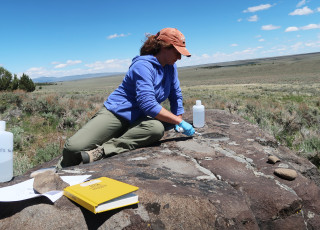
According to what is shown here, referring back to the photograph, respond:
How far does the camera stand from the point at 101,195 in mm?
1687

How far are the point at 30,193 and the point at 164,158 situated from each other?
4.93 feet

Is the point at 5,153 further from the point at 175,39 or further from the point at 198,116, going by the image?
the point at 198,116

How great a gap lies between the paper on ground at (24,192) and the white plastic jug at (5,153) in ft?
0.81

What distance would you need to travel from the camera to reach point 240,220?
2.08 metres

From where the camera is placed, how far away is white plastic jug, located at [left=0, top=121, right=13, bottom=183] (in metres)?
2.18

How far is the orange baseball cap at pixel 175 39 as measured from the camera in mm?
3438

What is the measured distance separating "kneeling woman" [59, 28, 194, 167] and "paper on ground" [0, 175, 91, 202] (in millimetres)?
1071

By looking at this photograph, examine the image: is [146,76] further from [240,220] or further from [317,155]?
[317,155]

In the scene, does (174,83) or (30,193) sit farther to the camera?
(174,83)

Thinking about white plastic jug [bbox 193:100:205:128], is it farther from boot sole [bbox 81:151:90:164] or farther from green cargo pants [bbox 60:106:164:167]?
boot sole [bbox 81:151:90:164]

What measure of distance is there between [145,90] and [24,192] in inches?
69.0

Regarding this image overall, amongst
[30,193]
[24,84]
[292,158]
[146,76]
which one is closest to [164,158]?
[146,76]

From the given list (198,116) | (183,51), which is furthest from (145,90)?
(198,116)

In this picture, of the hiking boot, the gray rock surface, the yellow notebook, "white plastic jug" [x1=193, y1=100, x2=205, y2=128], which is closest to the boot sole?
the hiking boot
